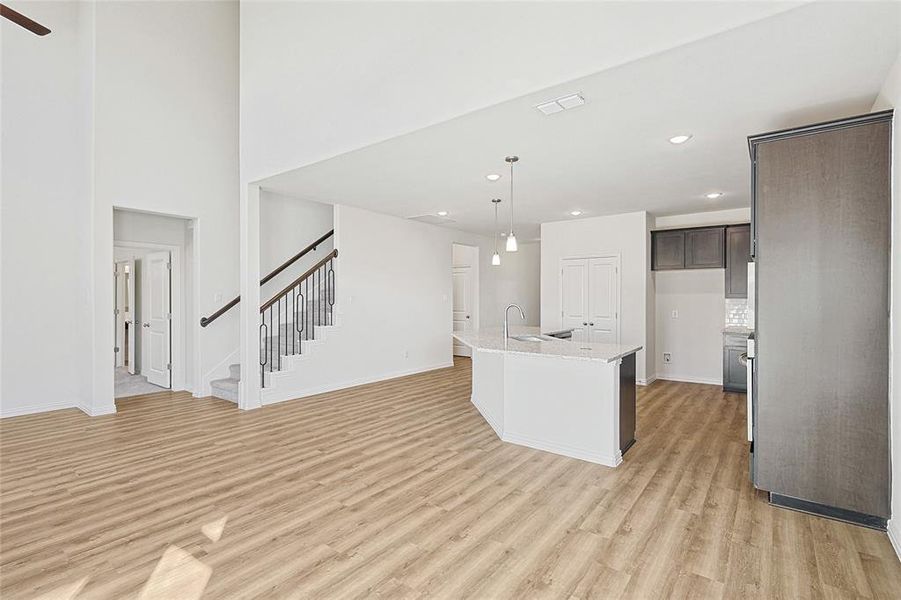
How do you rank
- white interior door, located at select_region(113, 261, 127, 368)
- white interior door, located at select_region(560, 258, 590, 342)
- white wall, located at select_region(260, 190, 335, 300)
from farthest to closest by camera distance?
1. white interior door, located at select_region(113, 261, 127, 368)
2. white interior door, located at select_region(560, 258, 590, 342)
3. white wall, located at select_region(260, 190, 335, 300)

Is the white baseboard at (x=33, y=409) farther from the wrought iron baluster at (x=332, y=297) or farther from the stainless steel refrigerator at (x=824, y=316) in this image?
the stainless steel refrigerator at (x=824, y=316)

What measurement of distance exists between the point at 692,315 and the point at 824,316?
4.58m

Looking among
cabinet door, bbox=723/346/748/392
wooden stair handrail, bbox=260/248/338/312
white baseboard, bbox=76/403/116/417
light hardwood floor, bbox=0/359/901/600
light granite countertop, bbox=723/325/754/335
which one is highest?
wooden stair handrail, bbox=260/248/338/312

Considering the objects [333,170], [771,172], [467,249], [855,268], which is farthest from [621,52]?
[467,249]

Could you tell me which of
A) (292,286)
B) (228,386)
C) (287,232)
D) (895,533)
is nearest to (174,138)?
(287,232)

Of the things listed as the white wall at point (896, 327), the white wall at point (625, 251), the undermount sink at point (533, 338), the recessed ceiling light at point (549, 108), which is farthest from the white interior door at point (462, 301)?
the white wall at point (896, 327)

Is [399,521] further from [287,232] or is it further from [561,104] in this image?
[287,232]

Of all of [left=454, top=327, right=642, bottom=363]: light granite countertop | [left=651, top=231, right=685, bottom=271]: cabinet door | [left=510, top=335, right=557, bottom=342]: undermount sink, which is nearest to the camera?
[left=454, top=327, right=642, bottom=363]: light granite countertop

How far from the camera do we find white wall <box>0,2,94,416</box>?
5234 millimetres

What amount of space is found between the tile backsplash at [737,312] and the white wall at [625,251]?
1142 millimetres

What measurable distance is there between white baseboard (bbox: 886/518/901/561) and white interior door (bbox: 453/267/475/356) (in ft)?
24.7

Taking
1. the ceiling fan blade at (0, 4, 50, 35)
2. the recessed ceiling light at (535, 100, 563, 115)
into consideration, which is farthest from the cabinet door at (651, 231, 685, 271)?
the ceiling fan blade at (0, 4, 50, 35)

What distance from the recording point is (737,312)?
6.66 m

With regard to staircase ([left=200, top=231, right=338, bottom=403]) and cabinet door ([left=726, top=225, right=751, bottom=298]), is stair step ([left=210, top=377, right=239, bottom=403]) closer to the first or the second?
staircase ([left=200, top=231, right=338, bottom=403])
